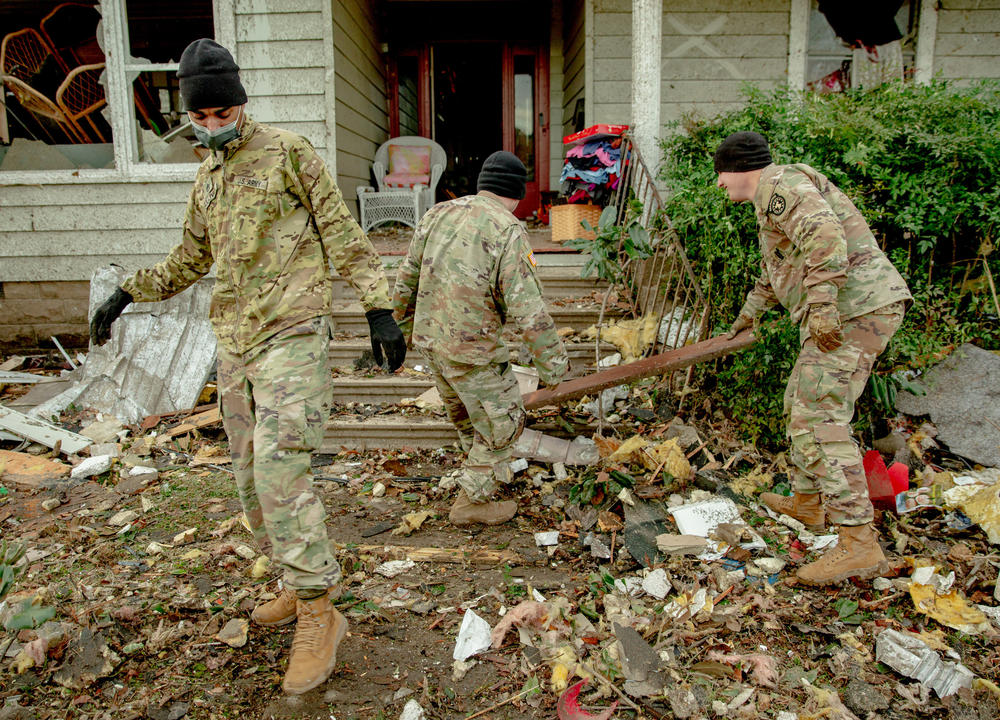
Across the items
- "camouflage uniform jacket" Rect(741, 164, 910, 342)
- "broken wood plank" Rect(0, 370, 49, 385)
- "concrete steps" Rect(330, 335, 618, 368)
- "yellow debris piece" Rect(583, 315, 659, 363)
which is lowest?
"broken wood plank" Rect(0, 370, 49, 385)

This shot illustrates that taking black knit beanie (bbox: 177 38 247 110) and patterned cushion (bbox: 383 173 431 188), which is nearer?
Answer: black knit beanie (bbox: 177 38 247 110)

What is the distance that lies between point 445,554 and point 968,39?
792 centimetres

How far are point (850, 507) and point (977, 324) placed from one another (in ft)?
7.92

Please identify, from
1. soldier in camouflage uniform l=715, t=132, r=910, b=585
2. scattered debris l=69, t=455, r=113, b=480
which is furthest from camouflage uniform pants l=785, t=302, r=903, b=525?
scattered debris l=69, t=455, r=113, b=480

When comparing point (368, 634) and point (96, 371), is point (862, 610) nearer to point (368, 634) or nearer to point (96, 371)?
point (368, 634)

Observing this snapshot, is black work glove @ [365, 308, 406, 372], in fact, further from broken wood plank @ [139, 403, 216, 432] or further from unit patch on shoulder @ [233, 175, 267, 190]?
broken wood plank @ [139, 403, 216, 432]

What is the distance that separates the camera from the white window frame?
626 centimetres

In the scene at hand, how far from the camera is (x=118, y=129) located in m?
6.36

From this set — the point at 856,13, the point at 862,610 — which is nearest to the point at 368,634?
the point at 862,610

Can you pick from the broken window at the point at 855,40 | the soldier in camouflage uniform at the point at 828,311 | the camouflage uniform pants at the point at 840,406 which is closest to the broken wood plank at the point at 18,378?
the soldier in camouflage uniform at the point at 828,311

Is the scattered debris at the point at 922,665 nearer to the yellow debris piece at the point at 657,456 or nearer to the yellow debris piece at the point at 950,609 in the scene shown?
the yellow debris piece at the point at 950,609

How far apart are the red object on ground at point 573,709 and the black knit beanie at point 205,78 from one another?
7.72ft

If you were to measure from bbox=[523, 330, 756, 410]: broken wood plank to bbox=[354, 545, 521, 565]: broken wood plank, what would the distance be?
0.84 m

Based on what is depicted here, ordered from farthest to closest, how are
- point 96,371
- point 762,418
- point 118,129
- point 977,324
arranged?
point 118,129 → point 96,371 → point 977,324 → point 762,418
